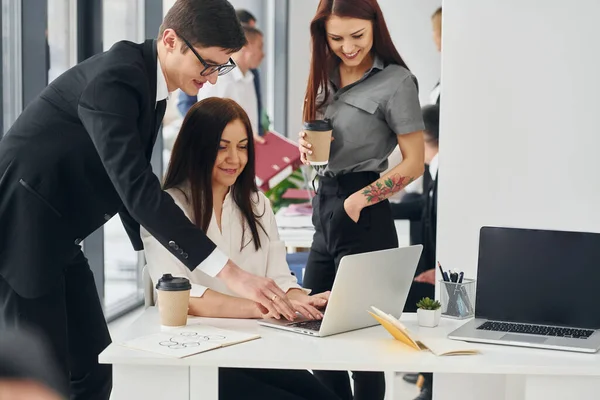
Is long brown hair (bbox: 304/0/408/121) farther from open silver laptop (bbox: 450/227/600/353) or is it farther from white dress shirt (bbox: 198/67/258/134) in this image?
white dress shirt (bbox: 198/67/258/134)

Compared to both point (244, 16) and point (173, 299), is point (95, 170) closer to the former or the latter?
point (173, 299)

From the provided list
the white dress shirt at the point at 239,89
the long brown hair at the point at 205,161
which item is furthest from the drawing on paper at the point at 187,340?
the white dress shirt at the point at 239,89

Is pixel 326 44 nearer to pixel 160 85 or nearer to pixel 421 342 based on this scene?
pixel 160 85

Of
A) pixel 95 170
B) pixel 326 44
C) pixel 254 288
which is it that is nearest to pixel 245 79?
pixel 326 44

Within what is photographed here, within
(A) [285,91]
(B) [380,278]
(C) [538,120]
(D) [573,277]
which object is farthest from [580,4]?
(A) [285,91]

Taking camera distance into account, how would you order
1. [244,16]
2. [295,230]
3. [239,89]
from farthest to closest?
[239,89] → [244,16] → [295,230]

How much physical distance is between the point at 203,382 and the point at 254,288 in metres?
0.30

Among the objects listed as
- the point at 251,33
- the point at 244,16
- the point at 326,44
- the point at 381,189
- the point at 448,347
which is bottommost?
the point at 448,347

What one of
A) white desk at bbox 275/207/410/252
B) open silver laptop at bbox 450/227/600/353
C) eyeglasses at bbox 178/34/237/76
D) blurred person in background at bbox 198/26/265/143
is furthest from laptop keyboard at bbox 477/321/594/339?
blurred person in background at bbox 198/26/265/143

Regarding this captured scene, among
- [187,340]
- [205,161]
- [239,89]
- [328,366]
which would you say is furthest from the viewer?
[239,89]

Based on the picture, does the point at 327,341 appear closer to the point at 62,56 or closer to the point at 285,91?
the point at 62,56

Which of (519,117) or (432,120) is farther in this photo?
(432,120)

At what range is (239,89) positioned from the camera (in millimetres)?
5984

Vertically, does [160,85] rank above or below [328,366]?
above
